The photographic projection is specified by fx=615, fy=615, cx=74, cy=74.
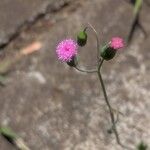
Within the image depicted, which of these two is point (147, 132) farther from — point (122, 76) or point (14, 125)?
point (14, 125)

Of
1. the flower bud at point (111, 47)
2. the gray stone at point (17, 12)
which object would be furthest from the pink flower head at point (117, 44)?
the gray stone at point (17, 12)

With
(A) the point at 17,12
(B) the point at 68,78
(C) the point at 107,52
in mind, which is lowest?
(B) the point at 68,78

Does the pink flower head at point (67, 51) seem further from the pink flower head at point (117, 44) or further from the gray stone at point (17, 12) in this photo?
the gray stone at point (17, 12)

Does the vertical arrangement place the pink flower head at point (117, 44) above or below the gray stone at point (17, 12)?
above

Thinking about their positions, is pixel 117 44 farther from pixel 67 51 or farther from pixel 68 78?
pixel 68 78

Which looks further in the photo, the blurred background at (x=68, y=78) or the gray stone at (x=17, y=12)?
the gray stone at (x=17, y=12)

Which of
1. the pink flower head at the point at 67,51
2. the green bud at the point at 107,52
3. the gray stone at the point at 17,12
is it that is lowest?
the gray stone at the point at 17,12

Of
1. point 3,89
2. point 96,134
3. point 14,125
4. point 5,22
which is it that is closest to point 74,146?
point 96,134

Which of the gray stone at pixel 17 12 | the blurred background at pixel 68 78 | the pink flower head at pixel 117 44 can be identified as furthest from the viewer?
the gray stone at pixel 17 12

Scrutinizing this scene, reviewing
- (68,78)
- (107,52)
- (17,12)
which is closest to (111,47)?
(107,52)
